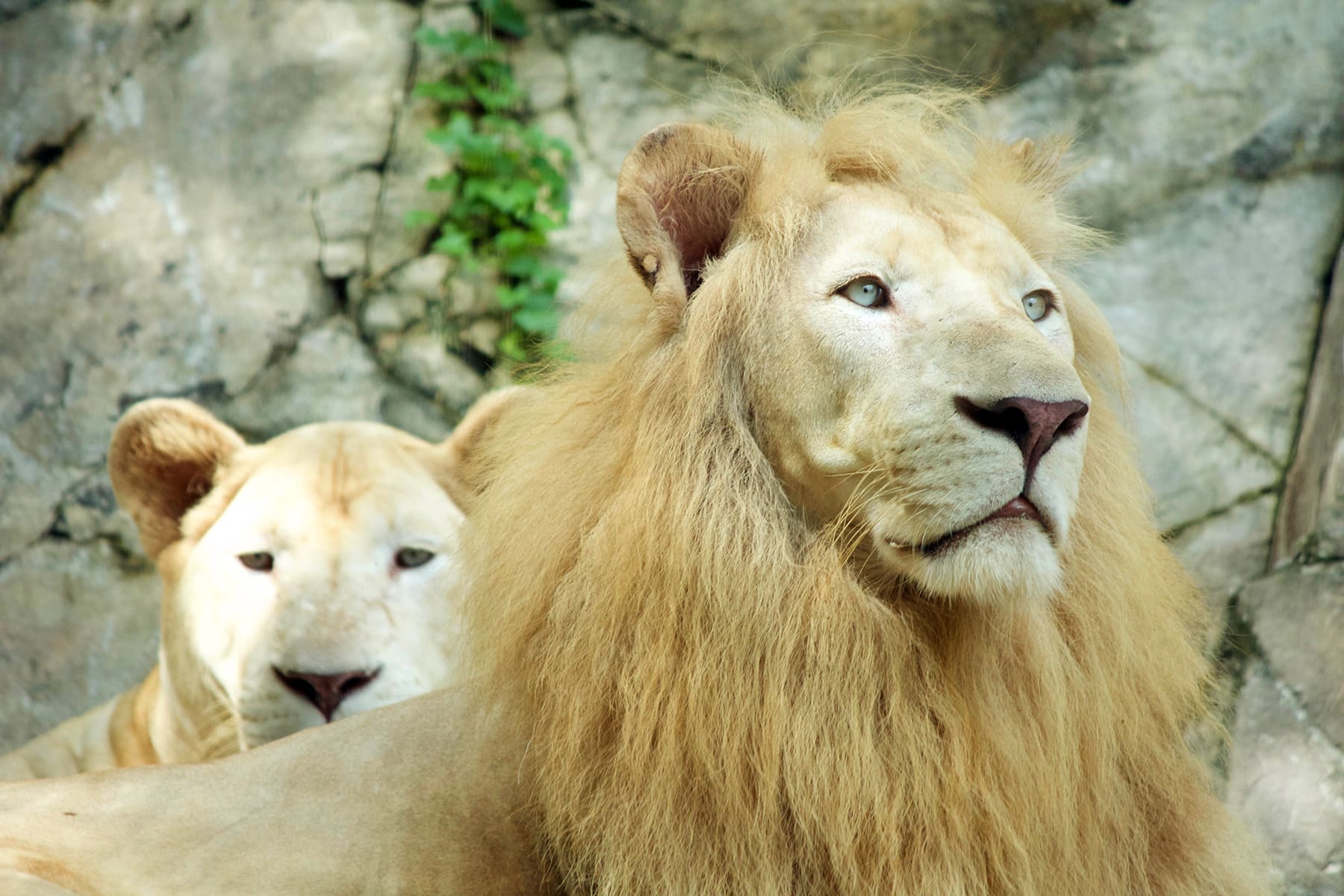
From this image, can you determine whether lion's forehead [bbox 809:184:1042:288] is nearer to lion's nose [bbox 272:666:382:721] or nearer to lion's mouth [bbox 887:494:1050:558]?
lion's mouth [bbox 887:494:1050:558]

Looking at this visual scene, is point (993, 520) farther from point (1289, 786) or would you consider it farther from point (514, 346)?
point (514, 346)

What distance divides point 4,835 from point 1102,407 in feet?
6.15

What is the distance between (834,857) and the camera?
1877 mm

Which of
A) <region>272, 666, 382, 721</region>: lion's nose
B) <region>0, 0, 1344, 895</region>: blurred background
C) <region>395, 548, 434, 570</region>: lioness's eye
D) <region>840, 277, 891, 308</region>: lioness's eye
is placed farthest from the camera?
<region>0, 0, 1344, 895</region>: blurred background

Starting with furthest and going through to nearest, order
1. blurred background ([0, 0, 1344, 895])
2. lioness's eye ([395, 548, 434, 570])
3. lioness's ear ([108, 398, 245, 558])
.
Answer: blurred background ([0, 0, 1344, 895]), lioness's ear ([108, 398, 245, 558]), lioness's eye ([395, 548, 434, 570])

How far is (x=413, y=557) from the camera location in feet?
10.2

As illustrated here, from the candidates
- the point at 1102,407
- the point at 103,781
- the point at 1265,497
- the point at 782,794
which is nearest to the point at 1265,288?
the point at 1265,497

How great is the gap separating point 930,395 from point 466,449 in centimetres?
182

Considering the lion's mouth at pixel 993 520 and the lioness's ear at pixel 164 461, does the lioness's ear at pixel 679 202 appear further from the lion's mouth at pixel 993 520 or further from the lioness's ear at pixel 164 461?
the lioness's ear at pixel 164 461

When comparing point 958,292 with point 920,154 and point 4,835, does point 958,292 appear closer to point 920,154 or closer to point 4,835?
point 920,154

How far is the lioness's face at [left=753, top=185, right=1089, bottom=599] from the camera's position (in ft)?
5.90

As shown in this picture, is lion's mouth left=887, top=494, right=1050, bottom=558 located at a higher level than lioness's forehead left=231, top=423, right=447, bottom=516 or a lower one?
higher

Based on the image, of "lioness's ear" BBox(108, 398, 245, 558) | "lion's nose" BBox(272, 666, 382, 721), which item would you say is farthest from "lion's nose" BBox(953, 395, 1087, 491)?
"lioness's ear" BBox(108, 398, 245, 558)

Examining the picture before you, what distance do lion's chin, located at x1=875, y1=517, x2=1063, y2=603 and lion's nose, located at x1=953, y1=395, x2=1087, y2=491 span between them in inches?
2.7
